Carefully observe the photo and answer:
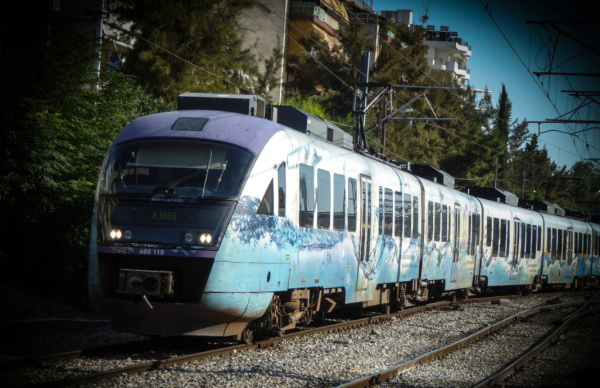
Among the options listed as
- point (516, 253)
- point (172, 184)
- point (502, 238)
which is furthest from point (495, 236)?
point (172, 184)

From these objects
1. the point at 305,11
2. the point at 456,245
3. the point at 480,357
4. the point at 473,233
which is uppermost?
the point at 305,11

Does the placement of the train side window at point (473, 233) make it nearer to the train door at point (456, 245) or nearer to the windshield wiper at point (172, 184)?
the train door at point (456, 245)

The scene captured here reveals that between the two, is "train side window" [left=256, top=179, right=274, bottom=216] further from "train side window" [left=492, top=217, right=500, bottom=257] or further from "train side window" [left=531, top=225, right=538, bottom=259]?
"train side window" [left=531, top=225, right=538, bottom=259]

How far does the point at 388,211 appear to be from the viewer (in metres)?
14.1

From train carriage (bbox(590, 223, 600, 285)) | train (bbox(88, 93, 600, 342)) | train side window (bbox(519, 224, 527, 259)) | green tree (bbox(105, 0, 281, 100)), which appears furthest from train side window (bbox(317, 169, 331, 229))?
train carriage (bbox(590, 223, 600, 285))

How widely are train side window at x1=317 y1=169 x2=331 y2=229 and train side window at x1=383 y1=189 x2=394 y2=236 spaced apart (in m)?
2.99

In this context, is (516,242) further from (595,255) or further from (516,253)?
(595,255)

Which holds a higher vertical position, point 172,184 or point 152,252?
point 172,184

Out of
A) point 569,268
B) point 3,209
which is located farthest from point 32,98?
point 569,268

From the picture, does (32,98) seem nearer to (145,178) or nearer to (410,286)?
(145,178)

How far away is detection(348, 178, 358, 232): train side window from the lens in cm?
1194

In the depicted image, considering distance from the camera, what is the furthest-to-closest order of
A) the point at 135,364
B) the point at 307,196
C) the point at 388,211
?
the point at 388,211
the point at 307,196
the point at 135,364

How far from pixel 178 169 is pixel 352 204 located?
4.07 m

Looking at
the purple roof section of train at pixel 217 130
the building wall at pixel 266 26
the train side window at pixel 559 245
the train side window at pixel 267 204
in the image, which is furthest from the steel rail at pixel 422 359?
the building wall at pixel 266 26
